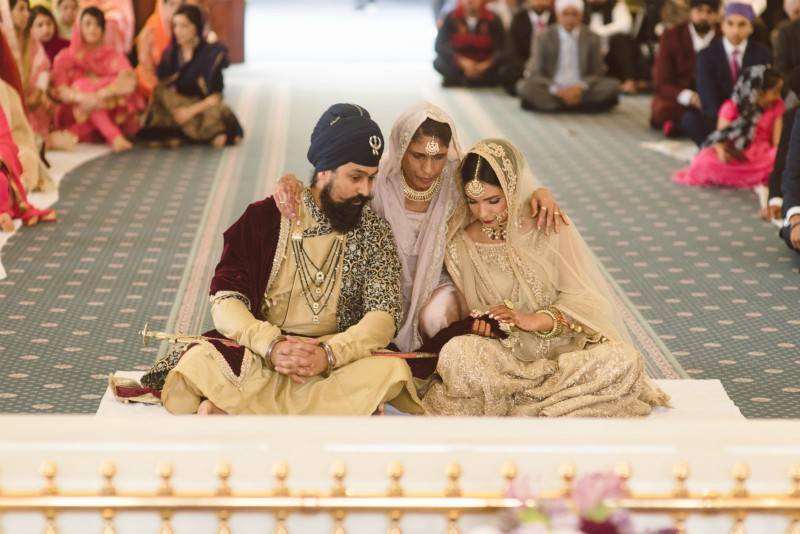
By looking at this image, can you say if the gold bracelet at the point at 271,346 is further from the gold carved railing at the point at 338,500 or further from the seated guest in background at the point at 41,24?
the seated guest in background at the point at 41,24

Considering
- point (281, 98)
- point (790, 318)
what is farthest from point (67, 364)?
point (281, 98)

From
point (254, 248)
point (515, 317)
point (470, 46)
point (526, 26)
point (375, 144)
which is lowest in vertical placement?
point (470, 46)

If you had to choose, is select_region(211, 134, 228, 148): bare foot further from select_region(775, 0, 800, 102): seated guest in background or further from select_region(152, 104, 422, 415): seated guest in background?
select_region(152, 104, 422, 415): seated guest in background

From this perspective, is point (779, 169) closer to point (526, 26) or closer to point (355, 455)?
point (355, 455)

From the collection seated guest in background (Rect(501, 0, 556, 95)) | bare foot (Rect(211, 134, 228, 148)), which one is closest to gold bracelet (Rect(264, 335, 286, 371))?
bare foot (Rect(211, 134, 228, 148))

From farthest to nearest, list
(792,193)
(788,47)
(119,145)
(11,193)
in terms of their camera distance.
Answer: (788,47)
(119,145)
(11,193)
(792,193)

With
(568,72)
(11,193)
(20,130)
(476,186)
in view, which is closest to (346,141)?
(476,186)

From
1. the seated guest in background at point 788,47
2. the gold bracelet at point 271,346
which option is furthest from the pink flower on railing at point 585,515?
the seated guest in background at point 788,47

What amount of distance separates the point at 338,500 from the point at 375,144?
1417mm

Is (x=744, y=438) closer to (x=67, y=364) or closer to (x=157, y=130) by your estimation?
(x=67, y=364)

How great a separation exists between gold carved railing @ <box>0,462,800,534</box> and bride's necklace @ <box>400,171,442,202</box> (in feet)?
5.35

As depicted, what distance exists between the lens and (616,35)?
33.7 feet

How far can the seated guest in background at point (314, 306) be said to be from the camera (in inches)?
128

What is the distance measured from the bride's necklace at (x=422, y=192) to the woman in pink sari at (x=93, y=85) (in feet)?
14.1
